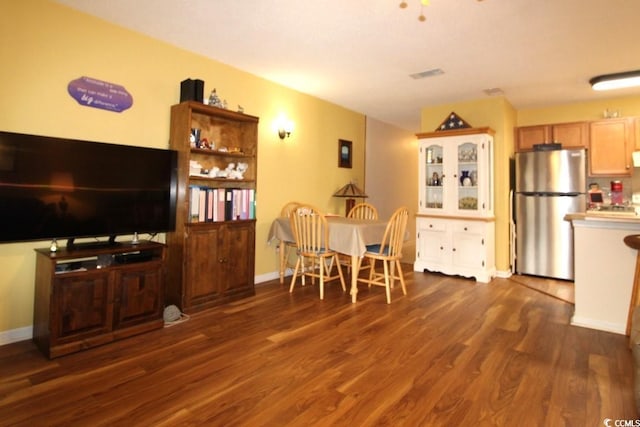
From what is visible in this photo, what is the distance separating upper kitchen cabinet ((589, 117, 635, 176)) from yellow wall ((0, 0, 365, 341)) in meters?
4.10

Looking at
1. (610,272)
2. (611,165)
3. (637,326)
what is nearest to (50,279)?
(637,326)

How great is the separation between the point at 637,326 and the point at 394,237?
6.67 ft

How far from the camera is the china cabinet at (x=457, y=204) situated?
4.55m

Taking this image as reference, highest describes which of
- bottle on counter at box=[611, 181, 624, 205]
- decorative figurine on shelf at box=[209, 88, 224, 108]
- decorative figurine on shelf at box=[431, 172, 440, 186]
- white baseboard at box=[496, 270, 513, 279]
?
decorative figurine on shelf at box=[209, 88, 224, 108]

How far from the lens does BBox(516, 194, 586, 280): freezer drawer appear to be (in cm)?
457

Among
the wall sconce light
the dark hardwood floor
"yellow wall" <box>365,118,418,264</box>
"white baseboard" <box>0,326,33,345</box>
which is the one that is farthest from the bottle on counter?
"white baseboard" <box>0,326,33,345</box>

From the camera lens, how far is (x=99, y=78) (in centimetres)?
283

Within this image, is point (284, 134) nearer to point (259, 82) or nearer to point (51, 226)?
point (259, 82)

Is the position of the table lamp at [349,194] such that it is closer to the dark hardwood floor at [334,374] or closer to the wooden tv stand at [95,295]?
the dark hardwood floor at [334,374]

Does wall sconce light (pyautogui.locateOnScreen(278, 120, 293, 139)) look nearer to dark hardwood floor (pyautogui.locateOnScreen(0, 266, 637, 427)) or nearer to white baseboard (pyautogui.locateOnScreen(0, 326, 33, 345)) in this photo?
dark hardwood floor (pyautogui.locateOnScreen(0, 266, 637, 427))

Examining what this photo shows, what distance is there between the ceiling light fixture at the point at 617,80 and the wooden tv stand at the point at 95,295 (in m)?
4.97

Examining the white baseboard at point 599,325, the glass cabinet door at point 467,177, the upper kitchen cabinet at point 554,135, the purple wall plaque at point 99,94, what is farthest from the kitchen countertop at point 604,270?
the purple wall plaque at point 99,94

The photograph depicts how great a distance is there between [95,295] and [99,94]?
1.61 meters
